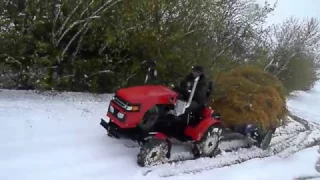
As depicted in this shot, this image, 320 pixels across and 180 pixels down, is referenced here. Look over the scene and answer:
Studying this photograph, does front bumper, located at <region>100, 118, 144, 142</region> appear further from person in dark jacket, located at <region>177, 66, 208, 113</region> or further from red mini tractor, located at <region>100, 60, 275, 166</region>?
person in dark jacket, located at <region>177, 66, 208, 113</region>

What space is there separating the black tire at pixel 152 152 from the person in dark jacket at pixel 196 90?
0.85 metres

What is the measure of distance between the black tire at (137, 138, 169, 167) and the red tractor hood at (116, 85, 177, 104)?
67 centimetres

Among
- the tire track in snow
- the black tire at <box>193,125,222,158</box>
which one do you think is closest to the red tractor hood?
the black tire at <box>193,125,222,158</box>

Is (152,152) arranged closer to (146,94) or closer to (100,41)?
(146,94)

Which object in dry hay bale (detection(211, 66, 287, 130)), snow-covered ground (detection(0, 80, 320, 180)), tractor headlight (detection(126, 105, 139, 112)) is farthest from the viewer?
dry hay bale (detection(211, 66, 287, 130))

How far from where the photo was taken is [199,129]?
6785 mm

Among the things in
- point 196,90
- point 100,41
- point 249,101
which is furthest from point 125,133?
point 100,41

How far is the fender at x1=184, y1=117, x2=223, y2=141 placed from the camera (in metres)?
6.75


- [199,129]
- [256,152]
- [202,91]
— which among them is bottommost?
[256,152]

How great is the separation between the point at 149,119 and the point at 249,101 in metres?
2.27

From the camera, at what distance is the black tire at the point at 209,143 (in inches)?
270

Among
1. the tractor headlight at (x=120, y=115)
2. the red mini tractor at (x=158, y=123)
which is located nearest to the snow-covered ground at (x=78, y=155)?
the red mini tractor at (x=158, y=123)

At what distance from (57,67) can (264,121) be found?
5056 mm

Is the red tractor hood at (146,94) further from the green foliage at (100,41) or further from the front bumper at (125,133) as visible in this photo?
the green foliage at (100,41)
